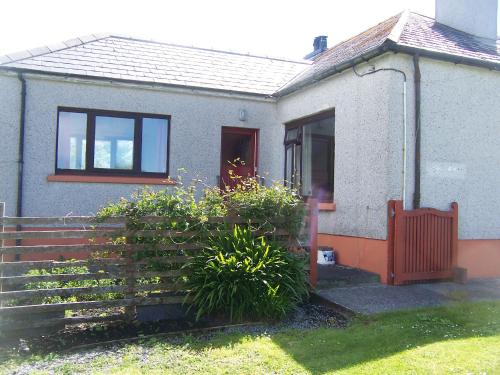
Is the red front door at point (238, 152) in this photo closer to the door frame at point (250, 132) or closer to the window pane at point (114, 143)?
the door frame at point (250, 132)

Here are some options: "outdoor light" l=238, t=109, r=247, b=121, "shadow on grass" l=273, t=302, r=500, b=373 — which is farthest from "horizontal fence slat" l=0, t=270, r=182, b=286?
"outdoor light" l=238, t=109, r=247, b=121

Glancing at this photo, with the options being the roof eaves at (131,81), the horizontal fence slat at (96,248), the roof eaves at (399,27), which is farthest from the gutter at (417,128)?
the roof eaves at (131,81)

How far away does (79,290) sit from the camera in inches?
217

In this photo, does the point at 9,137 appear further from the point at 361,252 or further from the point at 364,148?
the point at 361,252

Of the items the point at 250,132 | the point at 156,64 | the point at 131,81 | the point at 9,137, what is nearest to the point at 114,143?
the point at 131,81

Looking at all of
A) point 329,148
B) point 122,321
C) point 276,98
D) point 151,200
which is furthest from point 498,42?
point 122,321

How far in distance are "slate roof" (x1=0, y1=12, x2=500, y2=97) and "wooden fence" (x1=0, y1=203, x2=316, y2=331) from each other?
4.49 meters

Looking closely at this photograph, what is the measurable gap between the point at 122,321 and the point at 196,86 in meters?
6.22

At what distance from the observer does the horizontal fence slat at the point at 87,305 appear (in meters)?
5.24

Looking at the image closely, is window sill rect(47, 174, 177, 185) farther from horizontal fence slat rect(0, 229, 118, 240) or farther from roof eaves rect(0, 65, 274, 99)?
horizontal fence slat rect(0, 229, 118, 240)

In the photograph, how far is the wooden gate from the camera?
698 centimetres

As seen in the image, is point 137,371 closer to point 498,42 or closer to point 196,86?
point 196,86

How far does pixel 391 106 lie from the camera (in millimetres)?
7227

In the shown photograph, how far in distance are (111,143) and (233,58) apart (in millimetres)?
4715
